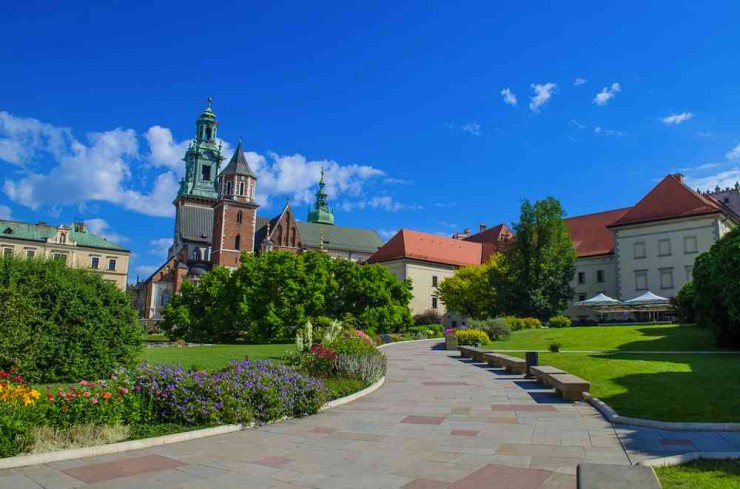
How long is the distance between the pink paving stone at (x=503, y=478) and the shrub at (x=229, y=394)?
184 inches

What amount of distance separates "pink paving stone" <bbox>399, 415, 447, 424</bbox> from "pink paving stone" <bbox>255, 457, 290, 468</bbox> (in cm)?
322

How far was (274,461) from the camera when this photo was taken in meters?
6.86

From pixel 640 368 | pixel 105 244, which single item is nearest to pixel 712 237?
pixel 640 368

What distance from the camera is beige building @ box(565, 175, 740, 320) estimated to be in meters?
48.1

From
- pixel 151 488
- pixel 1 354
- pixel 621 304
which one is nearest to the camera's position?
pixel 151 488

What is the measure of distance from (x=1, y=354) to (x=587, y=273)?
2286 inches

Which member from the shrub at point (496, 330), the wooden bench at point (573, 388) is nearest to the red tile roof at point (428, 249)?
the shrub at point (496, 330)

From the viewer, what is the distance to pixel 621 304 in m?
39.0

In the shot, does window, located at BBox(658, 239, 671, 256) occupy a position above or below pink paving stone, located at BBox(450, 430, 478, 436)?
above

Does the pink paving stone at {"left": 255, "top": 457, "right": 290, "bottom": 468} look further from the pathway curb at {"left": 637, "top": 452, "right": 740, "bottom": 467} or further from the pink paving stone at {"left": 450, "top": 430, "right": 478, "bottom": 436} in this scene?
the pathway curb at {"left": 637, "top": 452, "right": 740, "bottom": 467}

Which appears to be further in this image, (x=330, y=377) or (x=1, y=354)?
(x=330, y=377)

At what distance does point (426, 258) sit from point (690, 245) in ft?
97.0

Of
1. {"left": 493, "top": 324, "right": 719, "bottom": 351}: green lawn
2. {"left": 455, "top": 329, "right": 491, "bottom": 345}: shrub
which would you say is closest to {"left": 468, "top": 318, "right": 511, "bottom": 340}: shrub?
{"left": 493, "top": 324, "right": 719, "bottom": 351}: green lawn

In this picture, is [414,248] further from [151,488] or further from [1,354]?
[151,488]
